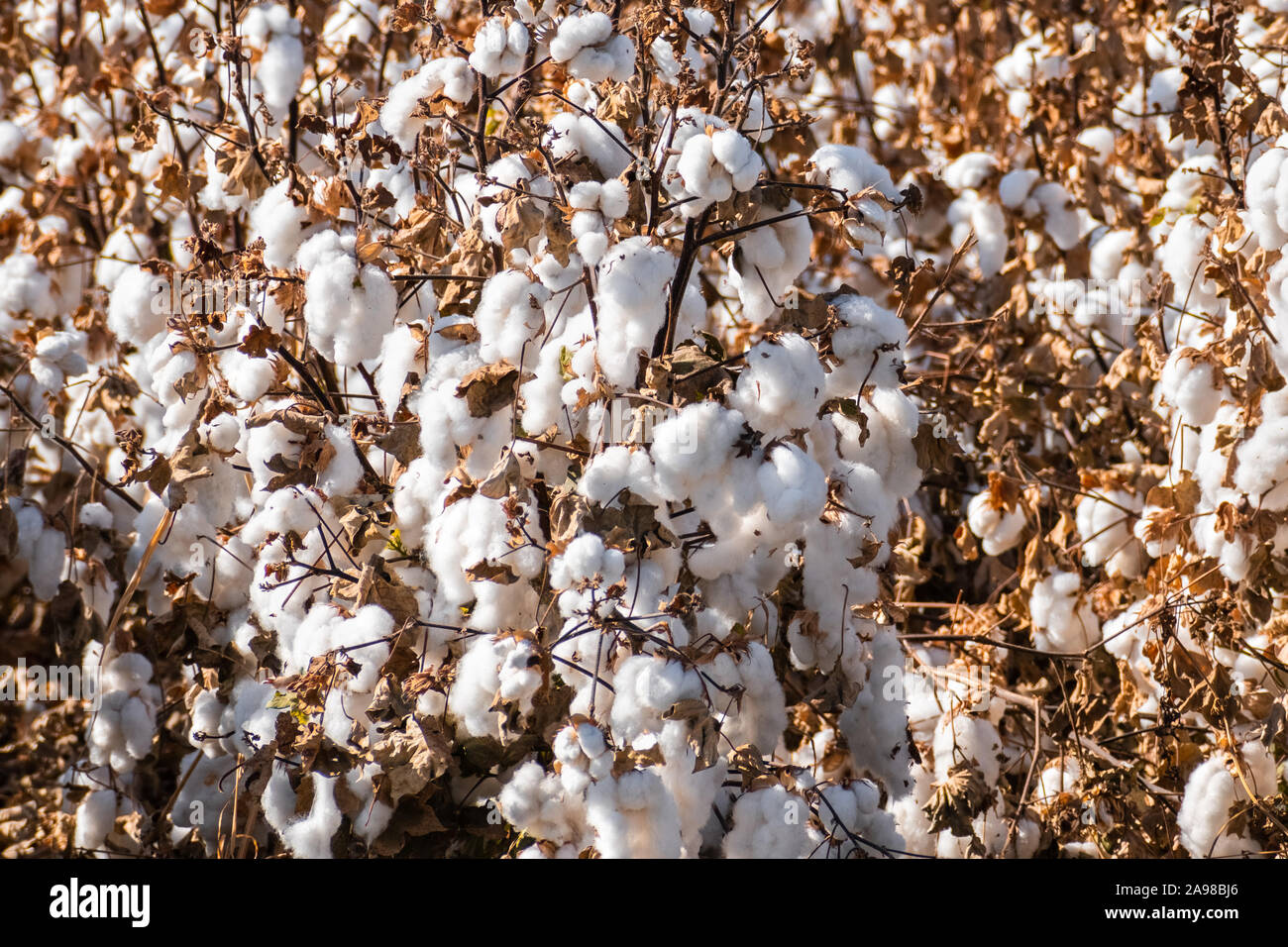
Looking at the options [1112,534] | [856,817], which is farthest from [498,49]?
[1112,534]

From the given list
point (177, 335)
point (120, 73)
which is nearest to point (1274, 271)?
point (177, 335)

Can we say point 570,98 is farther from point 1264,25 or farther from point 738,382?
point 1264,25

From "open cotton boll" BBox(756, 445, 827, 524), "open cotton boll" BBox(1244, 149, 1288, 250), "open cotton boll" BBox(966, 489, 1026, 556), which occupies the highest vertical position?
"open cotton boll" BBox(1244, 149, 1288, 250)

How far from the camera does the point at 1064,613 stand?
8.90 ft

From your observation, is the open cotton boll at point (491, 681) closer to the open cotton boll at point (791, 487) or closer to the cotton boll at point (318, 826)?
the cotton boll at point (318, 826)

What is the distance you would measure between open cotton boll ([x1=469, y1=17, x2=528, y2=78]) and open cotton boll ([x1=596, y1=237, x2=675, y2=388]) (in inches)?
12.3

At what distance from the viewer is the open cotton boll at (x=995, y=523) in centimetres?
279

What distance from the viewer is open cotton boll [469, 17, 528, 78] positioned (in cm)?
174

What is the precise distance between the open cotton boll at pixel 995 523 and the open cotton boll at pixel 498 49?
4.78 feet

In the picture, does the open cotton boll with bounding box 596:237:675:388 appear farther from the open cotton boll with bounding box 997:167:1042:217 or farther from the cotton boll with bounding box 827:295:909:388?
the open cotton boll with bounding box 997:167:1042:217

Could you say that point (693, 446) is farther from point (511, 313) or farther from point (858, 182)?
point (858, 182)

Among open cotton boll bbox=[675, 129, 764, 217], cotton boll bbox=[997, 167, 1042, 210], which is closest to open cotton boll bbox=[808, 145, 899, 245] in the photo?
open cotton boll bbox=[675, 129, 764, 217]

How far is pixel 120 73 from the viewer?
3.03 meters
